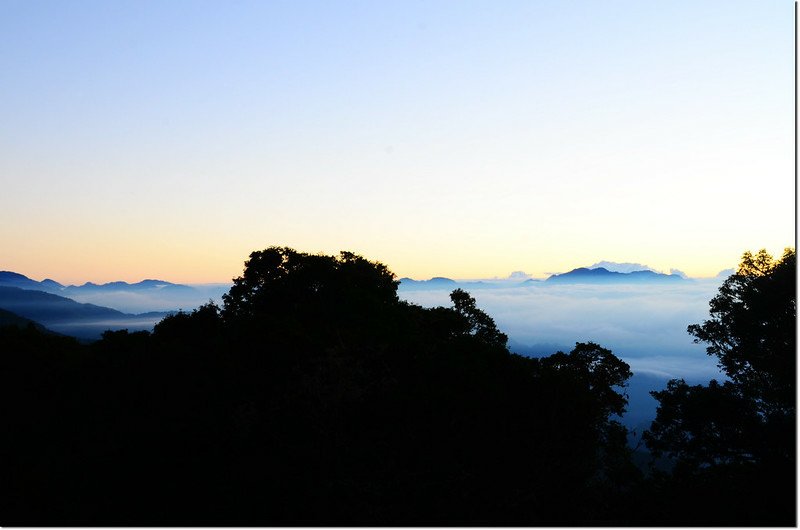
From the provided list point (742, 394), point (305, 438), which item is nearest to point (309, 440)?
point (305, 438)

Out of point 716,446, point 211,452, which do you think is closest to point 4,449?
point 211,452

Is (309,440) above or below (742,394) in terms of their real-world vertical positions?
below

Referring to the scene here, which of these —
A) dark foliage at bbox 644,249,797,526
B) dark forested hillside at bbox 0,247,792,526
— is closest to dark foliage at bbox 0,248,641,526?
dark forested hillside at bbox 0,247,792,526

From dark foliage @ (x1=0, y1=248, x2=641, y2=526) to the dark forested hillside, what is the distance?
0.16 feet

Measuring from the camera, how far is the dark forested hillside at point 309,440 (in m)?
15.7

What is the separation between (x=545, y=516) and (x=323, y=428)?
24.8 ft

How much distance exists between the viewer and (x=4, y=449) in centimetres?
1820

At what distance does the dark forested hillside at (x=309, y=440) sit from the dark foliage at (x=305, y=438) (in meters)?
0.05

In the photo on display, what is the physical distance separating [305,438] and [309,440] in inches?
7.8

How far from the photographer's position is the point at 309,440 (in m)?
17.0

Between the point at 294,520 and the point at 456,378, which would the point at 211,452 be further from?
the point at 456,378

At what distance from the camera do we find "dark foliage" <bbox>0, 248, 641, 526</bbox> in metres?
15.7

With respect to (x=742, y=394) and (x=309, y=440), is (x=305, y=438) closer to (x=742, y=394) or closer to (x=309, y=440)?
(x=309, y=440)

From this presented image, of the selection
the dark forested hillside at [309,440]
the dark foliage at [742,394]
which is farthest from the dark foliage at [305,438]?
the dark foliage at [742,394]
